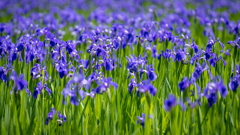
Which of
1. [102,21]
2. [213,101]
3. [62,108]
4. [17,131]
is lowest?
[17,131]

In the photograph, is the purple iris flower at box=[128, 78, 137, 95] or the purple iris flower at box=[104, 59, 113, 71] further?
the purple iris flower at box=[104, 59, 113, 71]

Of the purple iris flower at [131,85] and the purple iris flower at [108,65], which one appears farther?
the purple iris flower at [108,65]

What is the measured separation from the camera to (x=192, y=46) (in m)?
3.17

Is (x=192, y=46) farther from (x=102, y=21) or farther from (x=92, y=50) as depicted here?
(x=102, y=21)

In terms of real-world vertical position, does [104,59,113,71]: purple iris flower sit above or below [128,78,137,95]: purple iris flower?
above

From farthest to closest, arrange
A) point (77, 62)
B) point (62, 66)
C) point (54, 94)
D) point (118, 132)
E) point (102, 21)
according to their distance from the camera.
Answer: point (102, 21) < point (77, 62) < point (54, 94) < point (62, 66) < point (118, 132)

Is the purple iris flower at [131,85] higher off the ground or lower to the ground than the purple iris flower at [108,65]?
lower

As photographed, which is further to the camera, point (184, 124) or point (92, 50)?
point (92, 50)

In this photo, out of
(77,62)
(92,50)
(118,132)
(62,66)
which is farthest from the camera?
(77,62)

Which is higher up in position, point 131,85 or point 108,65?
point 108,65

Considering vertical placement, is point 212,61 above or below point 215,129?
above

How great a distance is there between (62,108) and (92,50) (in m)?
1.02

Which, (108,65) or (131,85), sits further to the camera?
(108,65)

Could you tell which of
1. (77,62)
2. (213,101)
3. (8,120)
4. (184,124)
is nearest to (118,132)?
(184,124)
